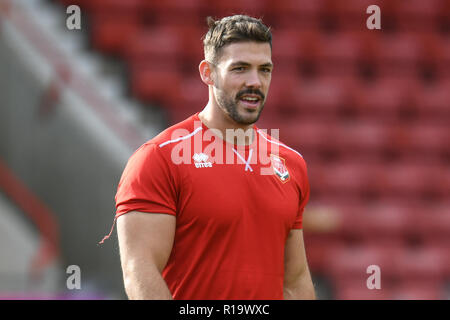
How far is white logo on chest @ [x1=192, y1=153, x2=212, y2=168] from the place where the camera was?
2.56 metres

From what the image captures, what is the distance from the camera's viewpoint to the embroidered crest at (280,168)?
2729 mm

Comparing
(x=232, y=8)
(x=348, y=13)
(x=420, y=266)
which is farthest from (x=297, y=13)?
(x=420, y=266)

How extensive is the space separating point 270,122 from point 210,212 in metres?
4.74

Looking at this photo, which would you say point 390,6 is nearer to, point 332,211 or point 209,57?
point 332,211

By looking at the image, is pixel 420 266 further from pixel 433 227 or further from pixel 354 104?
pixel 354 104

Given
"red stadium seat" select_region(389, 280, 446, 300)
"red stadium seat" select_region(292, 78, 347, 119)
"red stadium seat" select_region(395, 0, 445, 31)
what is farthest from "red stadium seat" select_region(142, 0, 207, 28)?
"red stadium seat" select_region(389, 280, 446, 300)

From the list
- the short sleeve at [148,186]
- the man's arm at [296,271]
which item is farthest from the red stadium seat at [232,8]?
the short sleeve at [148,186]

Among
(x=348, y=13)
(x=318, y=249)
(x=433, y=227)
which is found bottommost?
(x=318, y=249)

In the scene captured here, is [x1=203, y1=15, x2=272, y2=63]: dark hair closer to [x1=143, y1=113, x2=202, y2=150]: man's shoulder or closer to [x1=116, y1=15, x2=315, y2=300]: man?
[x1=116, y1=15, x2=315, y2=300]: man

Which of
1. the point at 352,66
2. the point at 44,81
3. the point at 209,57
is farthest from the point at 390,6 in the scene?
the point at 209,57

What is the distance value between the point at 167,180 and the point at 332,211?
14.8 ft

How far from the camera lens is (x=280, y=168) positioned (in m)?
2.77

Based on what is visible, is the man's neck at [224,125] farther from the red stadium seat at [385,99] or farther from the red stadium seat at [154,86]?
the red stadium seat at [385,99]
